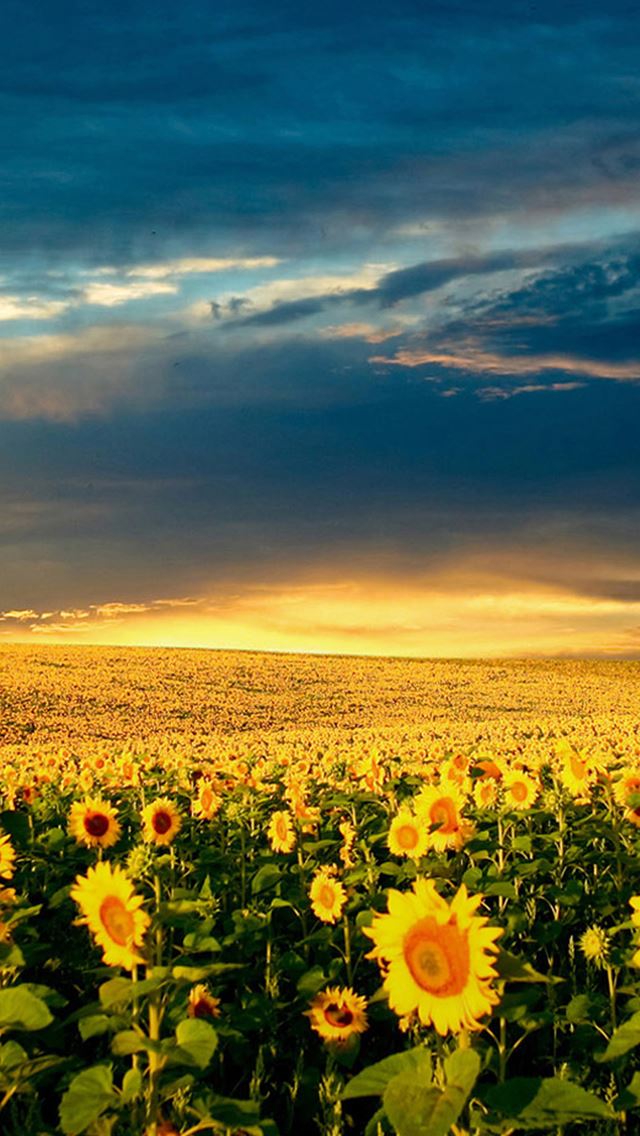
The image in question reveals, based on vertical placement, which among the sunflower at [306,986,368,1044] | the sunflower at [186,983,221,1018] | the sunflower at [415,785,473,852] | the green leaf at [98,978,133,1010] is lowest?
the sunflower at [306,986,368,1044]

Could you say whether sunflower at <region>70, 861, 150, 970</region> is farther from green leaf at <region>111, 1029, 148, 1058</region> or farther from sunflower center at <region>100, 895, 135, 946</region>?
green leaf at <region>111, 1029, 148, 1058</region>

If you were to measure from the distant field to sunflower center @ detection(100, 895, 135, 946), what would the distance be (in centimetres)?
2182

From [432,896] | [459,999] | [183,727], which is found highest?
[432,896]

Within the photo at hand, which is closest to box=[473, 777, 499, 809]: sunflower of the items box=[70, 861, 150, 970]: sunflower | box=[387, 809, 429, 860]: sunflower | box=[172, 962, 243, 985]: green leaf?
box=[387, 809, 429, 860]: sunflower

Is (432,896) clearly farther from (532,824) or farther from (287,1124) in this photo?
(532,824)

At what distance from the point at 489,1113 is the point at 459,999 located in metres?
0.58

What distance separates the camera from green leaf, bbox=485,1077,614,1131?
140 inches

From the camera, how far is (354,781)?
12812 mm

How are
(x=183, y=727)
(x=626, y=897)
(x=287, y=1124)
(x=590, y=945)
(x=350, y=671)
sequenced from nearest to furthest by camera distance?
(x=287, y=1124), (x=590, y=945), (x=626, y=897), (x=183, y=727), (x=350, y=671)

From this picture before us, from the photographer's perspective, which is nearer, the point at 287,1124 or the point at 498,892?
the point at 287,1124

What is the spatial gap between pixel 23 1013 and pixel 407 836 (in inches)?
136

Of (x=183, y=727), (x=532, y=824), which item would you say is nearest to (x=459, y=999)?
(x=532, y=824)

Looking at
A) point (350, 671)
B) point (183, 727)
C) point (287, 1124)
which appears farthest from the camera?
point (350, 671)

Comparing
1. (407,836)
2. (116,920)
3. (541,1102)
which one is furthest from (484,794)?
(541,1102)
